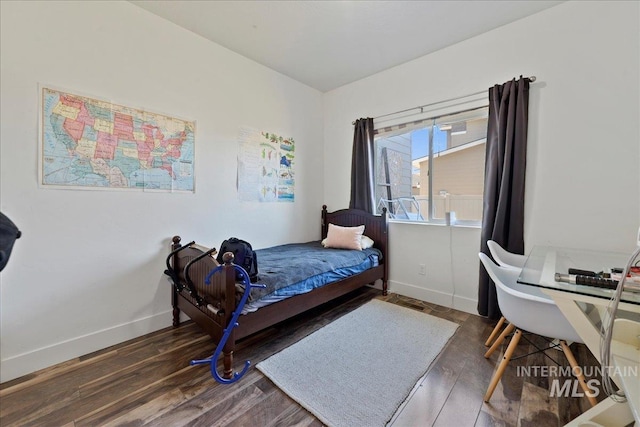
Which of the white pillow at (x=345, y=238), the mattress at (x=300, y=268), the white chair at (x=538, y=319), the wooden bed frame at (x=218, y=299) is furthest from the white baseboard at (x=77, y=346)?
the white chair at (x=538, y=319)

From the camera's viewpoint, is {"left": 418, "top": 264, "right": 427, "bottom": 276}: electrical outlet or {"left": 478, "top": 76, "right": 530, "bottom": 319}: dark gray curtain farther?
{"left": 418, "top": 264, "right": 427, "bottom": 276}: electrical outlet

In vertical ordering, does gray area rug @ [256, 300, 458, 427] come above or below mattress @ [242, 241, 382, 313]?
below

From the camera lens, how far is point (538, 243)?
2.36 meters

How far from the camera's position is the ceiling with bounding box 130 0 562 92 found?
2213 mm

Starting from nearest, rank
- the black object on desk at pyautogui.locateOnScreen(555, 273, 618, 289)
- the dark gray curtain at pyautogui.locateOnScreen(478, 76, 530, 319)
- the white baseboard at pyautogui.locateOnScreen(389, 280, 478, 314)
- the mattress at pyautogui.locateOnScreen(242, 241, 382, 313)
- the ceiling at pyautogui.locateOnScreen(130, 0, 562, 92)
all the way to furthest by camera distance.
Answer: the black object on desk at pyautogui.locateOnScreen(555, 273, 618, 289)
the mattress at pyautogui.locateOnScreen(242, 241, 382, 313)
the ceiling at pyautogui.locateOnScreen(130, 0, 562, 92)
the dark gray curtain at pyautogui.locateOnScreen(478, 76, 530, 319)
the white baseboard at pyautogui.locateOnScreen(389, 280, 478, 314)

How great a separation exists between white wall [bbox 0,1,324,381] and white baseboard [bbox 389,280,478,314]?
1.93 m

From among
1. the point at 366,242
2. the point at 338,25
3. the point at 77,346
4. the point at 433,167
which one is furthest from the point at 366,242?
the point at 77,346

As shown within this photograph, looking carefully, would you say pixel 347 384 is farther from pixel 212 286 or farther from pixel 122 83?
pixel 122 83

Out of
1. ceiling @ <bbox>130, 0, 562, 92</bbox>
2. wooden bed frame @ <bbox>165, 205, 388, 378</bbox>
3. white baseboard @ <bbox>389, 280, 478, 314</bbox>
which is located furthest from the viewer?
white baseboard @ <bbox>389, 280, 478, 314</bbox>

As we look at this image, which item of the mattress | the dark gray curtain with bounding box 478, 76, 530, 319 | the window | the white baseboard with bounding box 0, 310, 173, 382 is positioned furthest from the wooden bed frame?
the dark gray curtain with bounding box 478, 76, 530, 319

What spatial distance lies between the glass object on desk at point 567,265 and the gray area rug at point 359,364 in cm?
94

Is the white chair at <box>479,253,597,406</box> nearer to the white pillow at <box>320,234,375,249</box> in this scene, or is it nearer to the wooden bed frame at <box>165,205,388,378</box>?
the wooden bed frame at <box>165,205,388,378</box>

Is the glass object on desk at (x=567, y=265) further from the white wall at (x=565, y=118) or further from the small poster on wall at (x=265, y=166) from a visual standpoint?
the small poster on wall at (x=265, y=166)

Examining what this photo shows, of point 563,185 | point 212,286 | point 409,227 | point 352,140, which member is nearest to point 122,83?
point 212,286
